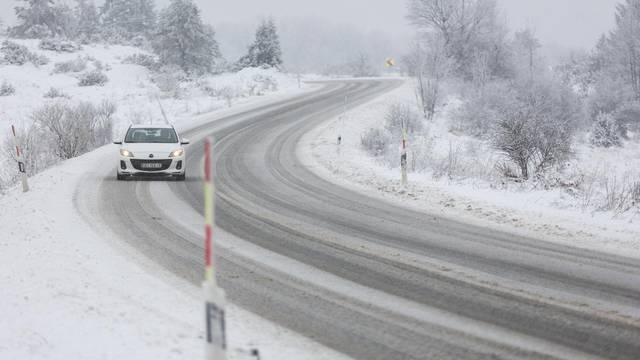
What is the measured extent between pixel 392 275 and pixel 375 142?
17371 millimetres

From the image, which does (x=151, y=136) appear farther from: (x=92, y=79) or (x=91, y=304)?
(x=92, y=79)

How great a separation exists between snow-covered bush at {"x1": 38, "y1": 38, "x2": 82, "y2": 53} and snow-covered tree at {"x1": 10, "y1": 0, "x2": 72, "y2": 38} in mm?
6045

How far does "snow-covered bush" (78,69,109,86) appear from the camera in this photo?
43.9 meters

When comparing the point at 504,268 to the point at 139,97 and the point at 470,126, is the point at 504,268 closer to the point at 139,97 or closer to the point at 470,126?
the point at 470,126

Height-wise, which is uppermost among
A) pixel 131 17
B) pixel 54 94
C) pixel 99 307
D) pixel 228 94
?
pixel 131 17

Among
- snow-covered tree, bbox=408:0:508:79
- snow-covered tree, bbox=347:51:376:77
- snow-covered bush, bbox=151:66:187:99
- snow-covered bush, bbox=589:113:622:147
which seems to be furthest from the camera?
snow-covered tree, bbox=347:51:376:77

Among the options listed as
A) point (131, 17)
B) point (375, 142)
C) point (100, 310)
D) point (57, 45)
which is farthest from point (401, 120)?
point (131, 17)

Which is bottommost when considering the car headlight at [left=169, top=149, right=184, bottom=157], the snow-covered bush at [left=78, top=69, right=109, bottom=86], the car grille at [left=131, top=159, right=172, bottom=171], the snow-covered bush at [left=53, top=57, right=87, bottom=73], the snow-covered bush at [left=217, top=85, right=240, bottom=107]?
the car grille at [left=131, top=159, right=172, bottom=171]

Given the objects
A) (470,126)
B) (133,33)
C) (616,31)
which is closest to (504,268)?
(470,126)

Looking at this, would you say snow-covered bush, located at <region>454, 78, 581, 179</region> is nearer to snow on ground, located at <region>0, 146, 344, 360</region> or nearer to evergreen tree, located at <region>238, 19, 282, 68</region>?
snow on ground, located at <region>0, 146, 344, 360</region>

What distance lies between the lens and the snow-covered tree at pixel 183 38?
55906 mm

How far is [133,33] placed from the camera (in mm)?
78062

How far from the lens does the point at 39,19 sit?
200 feet

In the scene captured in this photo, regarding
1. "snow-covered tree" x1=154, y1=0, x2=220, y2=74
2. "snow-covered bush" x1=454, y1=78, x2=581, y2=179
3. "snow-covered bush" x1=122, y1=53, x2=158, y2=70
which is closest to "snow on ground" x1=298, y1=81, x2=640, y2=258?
"snow-covered bush" x1=454, y1=78, x2=581, y2=179
